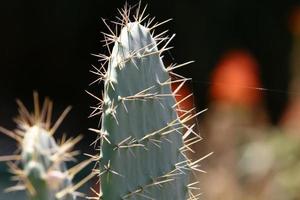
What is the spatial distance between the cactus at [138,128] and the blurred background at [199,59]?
1.82m

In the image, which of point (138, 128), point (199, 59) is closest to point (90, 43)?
point (199, 59)

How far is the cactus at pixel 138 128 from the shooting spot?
5.88ft

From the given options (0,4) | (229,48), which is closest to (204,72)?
(229,48)

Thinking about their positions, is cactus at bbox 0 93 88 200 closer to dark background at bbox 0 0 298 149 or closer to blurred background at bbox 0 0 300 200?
blurred background at bbox 0 0 300 200

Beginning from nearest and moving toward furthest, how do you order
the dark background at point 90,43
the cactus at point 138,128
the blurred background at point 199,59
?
the cactus at point 138,128 → the blurred background at point 199,59 → the dark background at point 90,43

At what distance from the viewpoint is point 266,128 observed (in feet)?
12.8

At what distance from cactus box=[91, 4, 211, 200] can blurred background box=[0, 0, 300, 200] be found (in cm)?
182

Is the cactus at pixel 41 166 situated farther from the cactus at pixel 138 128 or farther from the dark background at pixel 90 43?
the dark background at pixel 90 43

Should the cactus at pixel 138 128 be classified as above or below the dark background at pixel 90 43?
above

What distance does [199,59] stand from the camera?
5723mm

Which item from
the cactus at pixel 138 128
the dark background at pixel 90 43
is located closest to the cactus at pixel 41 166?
the cactus at pixel 138 128

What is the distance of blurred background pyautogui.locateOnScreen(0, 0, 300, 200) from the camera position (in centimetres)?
382

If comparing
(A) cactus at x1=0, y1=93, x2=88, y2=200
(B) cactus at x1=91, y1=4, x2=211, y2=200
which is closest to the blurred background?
(B) cactus at x1=91, y1=4, x2=211, y2=200

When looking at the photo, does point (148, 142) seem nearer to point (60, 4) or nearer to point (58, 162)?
point (58, 162)
